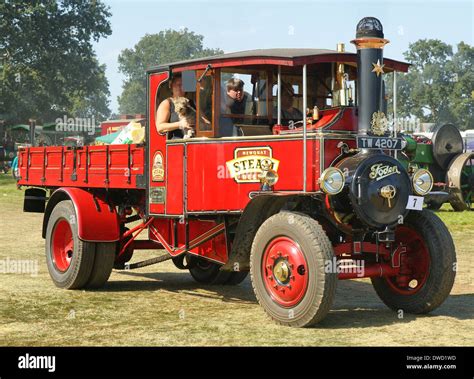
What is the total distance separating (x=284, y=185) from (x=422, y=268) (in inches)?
62.2

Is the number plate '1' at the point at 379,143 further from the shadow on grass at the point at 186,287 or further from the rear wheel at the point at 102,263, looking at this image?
the rear wheel at the point at 102,263

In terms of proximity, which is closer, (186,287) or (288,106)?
(288,106)

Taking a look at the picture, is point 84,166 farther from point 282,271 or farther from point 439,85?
point 439,85

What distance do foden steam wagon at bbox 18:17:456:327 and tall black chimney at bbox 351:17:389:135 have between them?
1 cm

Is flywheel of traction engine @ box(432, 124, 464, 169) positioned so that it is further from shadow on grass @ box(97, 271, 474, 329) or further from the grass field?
shadow on grass @ box(97, 271, 474, 329)

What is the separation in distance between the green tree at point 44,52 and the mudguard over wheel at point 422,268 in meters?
48.7

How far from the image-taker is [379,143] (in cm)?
706

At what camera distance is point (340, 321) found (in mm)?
7078

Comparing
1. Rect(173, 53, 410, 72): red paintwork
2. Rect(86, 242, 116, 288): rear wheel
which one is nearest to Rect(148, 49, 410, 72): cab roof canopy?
Rect(173, 53, 410, 72): red paintwork

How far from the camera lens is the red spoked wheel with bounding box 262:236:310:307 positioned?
264 inches

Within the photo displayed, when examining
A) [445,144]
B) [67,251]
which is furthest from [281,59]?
[445,144]

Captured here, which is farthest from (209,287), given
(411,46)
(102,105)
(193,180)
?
(102,105)

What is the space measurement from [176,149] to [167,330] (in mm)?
2168
